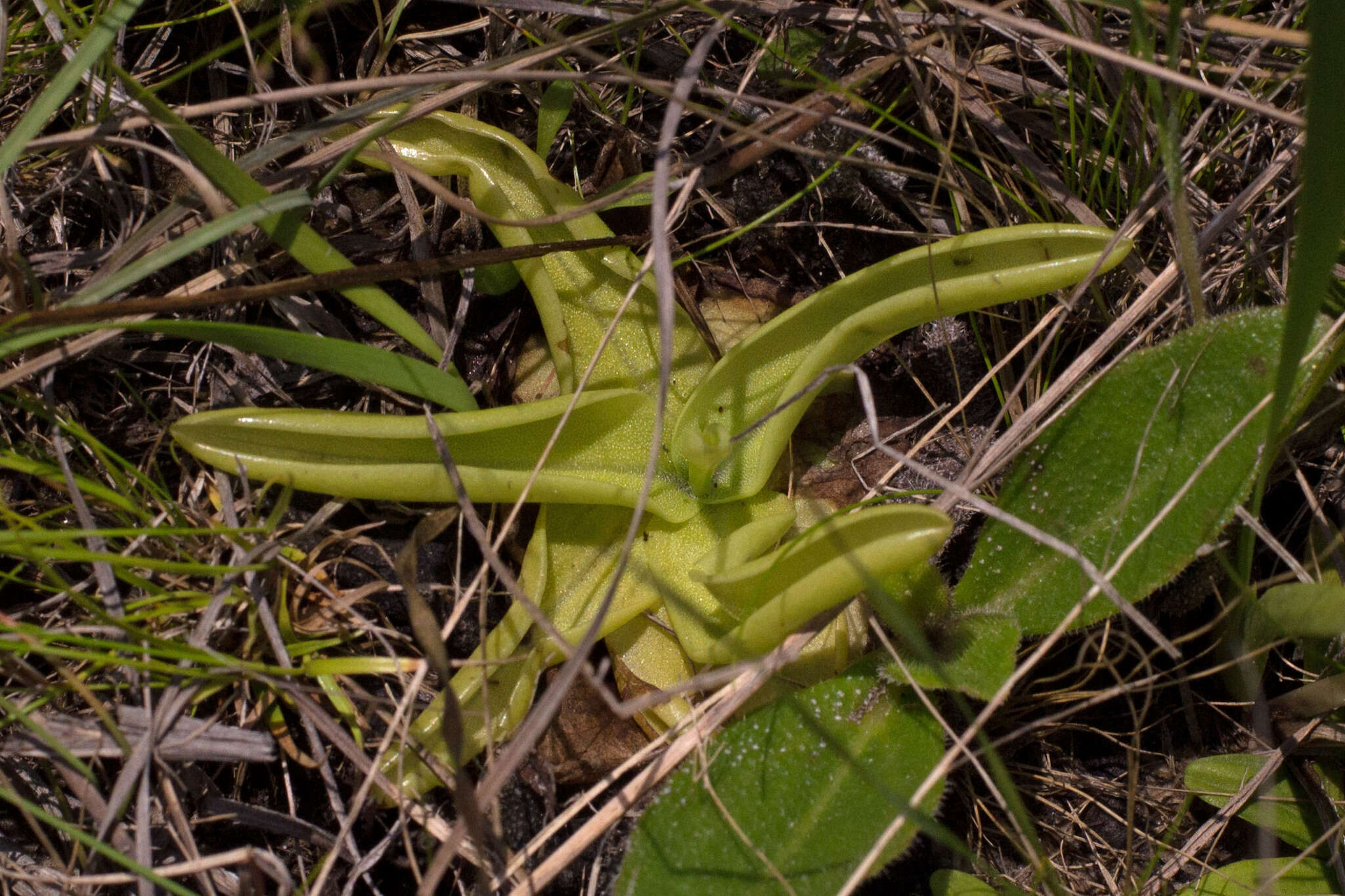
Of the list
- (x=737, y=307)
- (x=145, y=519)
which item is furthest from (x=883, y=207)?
(x=145, y=519)

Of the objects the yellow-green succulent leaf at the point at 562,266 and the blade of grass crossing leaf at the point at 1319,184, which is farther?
the yellow-green succulent leaf at the point at 562,266

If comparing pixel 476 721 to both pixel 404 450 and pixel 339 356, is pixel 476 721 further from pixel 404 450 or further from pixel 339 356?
pixel 339 356

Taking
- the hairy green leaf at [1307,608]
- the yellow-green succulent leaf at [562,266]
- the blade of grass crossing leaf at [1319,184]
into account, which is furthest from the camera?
the yellow-green succulent leaf at [562,266]

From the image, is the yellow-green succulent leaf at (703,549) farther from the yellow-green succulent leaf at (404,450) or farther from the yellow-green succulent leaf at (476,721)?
the yellow-green succulent leaf at (476,721)

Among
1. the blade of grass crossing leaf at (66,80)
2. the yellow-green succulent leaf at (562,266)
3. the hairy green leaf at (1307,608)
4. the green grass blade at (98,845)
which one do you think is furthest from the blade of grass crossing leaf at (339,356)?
the hairy green leaf at (1307,608)

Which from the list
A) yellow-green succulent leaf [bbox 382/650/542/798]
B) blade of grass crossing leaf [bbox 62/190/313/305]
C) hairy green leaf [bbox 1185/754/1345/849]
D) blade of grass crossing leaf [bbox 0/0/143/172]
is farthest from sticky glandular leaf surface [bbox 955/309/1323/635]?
blade of grass crossing leaf [bbox 0/0/143/172]

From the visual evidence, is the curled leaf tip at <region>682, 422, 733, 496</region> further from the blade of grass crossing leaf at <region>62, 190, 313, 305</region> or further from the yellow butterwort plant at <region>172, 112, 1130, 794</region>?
the blade of grass crossing leaf at <region>62, 190, 313, 305</region>
